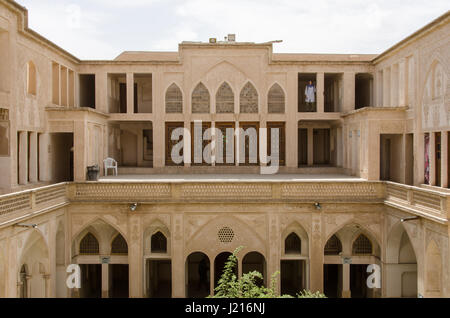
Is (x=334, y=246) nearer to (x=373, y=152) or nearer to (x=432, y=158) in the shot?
(x=373, y=152)

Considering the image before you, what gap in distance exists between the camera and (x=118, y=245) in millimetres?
18688

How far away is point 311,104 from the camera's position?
1041 inches

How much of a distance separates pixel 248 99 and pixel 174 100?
403cm

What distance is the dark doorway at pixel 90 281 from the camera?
18.6m

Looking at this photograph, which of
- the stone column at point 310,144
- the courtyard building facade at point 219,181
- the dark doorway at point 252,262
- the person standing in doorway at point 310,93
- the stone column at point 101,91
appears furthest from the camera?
the stone column at point 310,144

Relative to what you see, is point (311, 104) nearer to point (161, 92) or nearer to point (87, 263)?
point (161, 92)

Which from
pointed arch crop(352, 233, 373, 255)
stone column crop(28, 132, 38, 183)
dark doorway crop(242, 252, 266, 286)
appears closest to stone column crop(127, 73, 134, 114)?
stone column crop(28, 132, 38, 183)

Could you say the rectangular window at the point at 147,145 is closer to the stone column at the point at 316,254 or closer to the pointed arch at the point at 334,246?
the pointed arch at the point at 334,246

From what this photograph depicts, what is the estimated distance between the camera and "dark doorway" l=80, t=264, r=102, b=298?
18.6 meters

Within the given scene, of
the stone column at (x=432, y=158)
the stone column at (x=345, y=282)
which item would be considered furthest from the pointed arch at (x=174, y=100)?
the stone column at (x=432, y=158)

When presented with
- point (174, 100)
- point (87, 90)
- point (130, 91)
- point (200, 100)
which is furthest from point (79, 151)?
point (200, 100)

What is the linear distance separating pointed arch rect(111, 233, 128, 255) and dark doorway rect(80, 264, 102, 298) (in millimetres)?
1484

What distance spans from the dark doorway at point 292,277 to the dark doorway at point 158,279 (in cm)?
521
